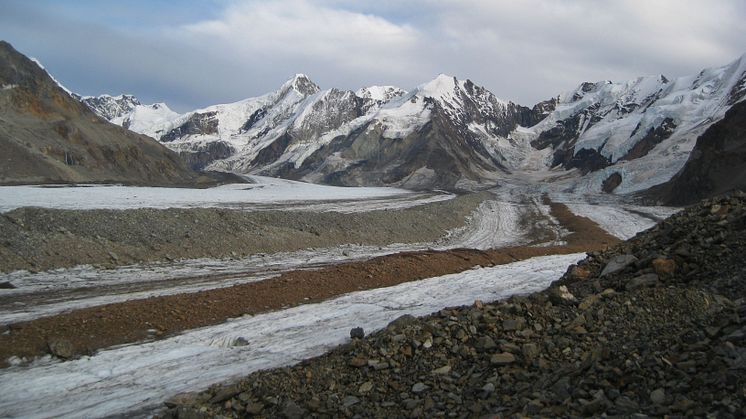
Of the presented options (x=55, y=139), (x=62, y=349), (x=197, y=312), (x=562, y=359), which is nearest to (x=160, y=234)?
(x=197, y=312)

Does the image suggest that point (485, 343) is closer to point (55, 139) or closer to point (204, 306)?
point (204, 306)

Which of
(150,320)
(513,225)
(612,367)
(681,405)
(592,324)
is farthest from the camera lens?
(513,225)

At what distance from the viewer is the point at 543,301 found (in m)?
8.98

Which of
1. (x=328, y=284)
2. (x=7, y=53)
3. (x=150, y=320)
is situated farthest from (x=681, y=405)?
(x=7, y=53)

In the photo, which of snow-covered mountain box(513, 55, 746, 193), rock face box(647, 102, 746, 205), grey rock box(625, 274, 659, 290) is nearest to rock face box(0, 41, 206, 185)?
grey rock box(625, 274, 659, 290)

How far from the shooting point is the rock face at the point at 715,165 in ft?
213

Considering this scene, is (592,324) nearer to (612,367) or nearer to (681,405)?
(612,367)

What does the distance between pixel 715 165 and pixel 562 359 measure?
242 ft

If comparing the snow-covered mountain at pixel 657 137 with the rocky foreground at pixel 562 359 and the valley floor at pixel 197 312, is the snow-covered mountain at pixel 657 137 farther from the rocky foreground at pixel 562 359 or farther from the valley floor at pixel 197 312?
the rocky foreground at pixel 562 359

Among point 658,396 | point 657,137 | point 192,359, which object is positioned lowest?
point 192,359

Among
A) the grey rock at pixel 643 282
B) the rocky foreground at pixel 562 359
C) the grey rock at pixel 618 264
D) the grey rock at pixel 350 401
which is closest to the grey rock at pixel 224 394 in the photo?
the rocky foreground at pixel 562 359

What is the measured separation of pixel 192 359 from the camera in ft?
30.2

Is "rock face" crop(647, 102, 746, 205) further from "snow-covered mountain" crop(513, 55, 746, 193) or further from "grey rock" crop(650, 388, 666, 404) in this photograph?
"grey rock" crop(650, 388, 666, 404)

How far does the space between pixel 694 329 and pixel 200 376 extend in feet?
22.8
